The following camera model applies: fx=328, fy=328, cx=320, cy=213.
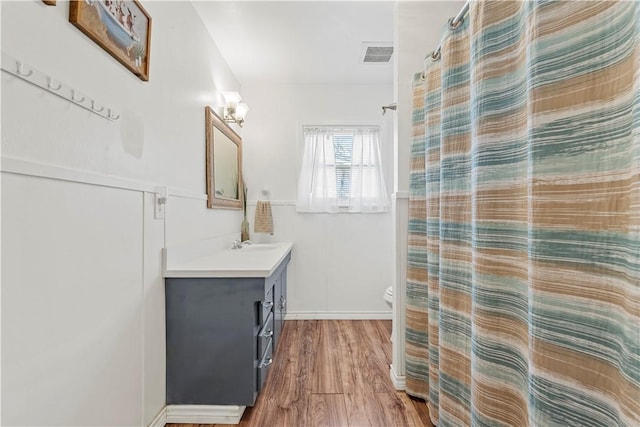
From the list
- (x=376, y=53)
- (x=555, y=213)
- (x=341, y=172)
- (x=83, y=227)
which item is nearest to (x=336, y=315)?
(x=341, y=172)

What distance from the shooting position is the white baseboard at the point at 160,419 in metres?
1.57

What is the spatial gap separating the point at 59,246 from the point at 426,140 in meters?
1.57

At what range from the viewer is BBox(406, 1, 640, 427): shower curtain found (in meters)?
0.72

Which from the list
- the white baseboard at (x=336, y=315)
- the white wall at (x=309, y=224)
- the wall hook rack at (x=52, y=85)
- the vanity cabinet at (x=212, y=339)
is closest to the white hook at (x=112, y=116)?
the wall hook rack at (x=52, y=85)

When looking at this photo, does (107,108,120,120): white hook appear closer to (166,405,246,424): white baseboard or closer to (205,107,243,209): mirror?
(205,107,243,209): mirror

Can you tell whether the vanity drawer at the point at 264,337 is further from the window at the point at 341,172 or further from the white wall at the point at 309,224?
the window at the point at 341,172

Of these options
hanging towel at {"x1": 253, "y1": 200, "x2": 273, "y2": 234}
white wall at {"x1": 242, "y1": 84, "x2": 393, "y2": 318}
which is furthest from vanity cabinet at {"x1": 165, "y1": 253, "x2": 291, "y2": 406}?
white wall at {"x1": 242, "y1": 84, "x2": 393, "y2": 318}

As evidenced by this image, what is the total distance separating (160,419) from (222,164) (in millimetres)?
1775

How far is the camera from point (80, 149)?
1105 millimetres

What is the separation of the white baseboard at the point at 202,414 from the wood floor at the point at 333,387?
3cm

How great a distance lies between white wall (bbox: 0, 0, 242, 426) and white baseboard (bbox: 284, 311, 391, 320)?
5.99ft

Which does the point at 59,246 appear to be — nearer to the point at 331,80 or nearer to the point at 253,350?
the point at 253,350

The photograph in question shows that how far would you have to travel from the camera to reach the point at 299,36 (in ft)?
8.14

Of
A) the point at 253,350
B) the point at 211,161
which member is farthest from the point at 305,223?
the point at 253,350
